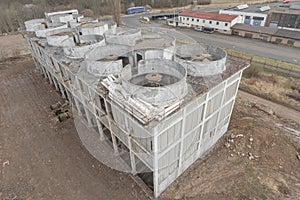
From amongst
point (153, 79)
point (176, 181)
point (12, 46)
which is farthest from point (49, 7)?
point (176, 181)

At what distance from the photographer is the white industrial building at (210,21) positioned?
Answer: 54406mm

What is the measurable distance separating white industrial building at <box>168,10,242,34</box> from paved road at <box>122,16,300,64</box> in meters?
2.90

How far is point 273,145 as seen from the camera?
1964 centimetres

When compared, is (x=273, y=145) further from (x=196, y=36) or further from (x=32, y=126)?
(x=196, y=36)

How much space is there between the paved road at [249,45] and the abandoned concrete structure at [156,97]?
1148 inches

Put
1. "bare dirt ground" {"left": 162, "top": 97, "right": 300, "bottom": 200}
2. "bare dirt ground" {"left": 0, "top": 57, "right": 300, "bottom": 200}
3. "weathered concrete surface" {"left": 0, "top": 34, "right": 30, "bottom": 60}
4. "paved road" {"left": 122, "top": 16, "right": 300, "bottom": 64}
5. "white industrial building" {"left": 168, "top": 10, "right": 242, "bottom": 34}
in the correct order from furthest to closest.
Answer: "white industrial building" {"left": 168, "top": 10, "right": 242, "bottom": 34}, "weathered concrete surface" {"left": 0, "top": 34, "right": 30, "bottom": 60}, "paved road" {"left": 122, "top": 16, "right": 300, "bottom": 64}, "bare dirt ground" {"left": 0, "top": 57, "right": 300, "bottom": 200}, "bare dirt ground" {"left": 162, "top": 97, "right": 300, "bottom": 200}

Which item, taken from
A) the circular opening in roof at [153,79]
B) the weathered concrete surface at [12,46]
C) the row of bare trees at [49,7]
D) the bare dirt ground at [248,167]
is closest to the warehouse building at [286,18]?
the bare dirt ground at [248,167]

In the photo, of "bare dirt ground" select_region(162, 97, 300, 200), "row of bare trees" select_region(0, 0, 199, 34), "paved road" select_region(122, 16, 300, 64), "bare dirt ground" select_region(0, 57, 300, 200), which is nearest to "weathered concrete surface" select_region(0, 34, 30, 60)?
"row of bare trees" select_region(0, 0, 199, 34)

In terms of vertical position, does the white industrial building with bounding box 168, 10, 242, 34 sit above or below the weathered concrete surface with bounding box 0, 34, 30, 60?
above

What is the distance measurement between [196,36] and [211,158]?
43006 millimetres

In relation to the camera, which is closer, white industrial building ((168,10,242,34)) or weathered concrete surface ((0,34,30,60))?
weathered concrete surface ((0,34,30,60))

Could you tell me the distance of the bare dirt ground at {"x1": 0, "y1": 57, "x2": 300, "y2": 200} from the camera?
16266 mm

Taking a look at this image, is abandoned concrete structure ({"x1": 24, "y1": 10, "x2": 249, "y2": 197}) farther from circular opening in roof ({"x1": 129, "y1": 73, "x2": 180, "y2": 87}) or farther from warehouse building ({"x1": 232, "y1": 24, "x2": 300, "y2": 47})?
warehouse building ({"x1": 232, "y1": 24, "x2": 300, "y2": 47})

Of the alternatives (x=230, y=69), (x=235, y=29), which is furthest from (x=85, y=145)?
(x=235, y=29)
